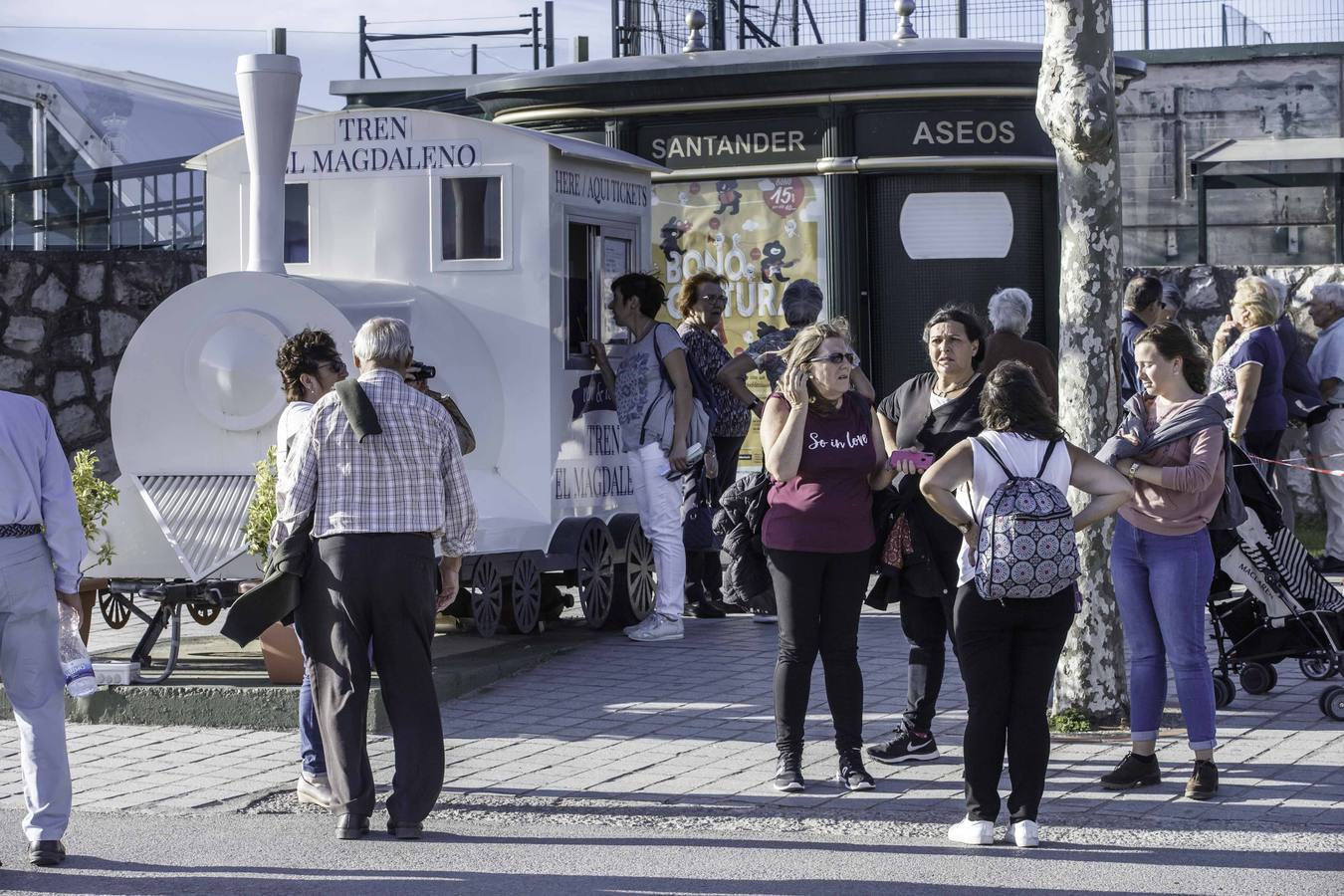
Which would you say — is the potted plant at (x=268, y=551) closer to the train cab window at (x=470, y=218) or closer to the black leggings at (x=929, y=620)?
the train cab window at (x=470, y=218)

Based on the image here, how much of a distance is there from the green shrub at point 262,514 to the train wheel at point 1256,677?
165 inches

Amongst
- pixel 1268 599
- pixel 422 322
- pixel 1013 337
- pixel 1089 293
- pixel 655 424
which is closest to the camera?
pixel 1089 293

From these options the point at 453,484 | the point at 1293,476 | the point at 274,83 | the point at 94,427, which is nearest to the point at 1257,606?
the point at 453,484

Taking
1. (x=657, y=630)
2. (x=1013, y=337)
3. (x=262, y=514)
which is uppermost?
(x=1013, y=337)

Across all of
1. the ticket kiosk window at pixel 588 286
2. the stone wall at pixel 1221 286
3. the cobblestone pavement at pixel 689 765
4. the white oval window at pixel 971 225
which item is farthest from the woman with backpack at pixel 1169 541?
the stone wall at pixel 1221 286

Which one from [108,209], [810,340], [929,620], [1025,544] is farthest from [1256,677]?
[108,209]

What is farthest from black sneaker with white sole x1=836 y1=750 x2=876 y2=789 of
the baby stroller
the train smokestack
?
the train smokestack

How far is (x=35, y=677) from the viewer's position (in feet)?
19.7

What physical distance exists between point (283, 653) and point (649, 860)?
2.90 meters

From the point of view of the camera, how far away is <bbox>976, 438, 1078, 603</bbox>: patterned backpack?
5879 millimetres

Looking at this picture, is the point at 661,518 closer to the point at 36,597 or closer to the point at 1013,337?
the point at 1013,337

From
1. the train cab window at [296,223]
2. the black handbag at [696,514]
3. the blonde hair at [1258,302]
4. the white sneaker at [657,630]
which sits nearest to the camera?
the white sneaker at [657,630]

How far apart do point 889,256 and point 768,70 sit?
4.59 feet

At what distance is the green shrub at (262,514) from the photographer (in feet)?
27.2
